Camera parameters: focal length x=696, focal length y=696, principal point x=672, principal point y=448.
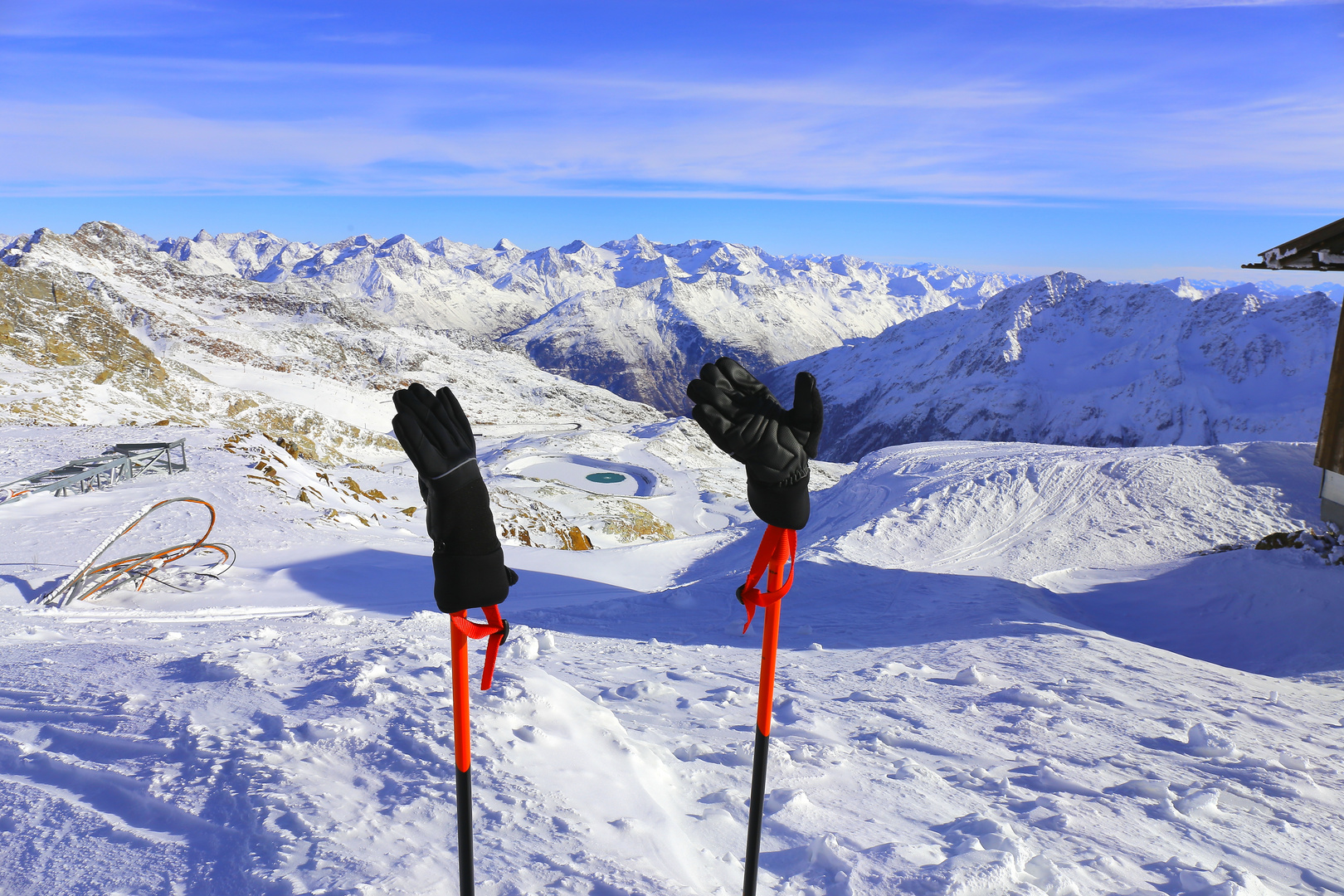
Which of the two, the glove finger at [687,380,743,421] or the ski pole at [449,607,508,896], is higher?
the glove finger at [687,380,743,421]

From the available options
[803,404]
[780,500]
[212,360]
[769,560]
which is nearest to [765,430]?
[803,404]

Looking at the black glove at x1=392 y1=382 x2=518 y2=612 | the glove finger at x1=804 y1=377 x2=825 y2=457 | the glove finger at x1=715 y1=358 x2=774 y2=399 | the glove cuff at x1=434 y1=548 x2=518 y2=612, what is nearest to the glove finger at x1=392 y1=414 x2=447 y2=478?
the black glove at x1=392 y1=382 x2=518 y2=612

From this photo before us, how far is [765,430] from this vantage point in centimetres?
240

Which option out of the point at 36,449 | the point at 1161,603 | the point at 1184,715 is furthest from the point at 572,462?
the point at 1184,715

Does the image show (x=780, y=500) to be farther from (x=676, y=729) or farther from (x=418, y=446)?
(x=676, y=729)

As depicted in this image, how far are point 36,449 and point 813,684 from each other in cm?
2599

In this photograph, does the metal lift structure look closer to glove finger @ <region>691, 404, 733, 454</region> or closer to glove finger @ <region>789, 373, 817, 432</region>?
glove finger @ <region>691, 404, 733, 454</region>

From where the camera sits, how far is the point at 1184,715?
7.28 m

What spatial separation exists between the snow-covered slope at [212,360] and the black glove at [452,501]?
50752 millimetres

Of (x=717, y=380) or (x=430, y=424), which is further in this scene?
(x=717, y=380)

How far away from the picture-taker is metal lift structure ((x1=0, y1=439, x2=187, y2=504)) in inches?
667

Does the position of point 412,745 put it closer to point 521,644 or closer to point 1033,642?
point 521,644

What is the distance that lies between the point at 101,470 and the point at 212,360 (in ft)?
336

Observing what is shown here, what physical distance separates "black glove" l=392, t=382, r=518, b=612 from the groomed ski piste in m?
2.13
